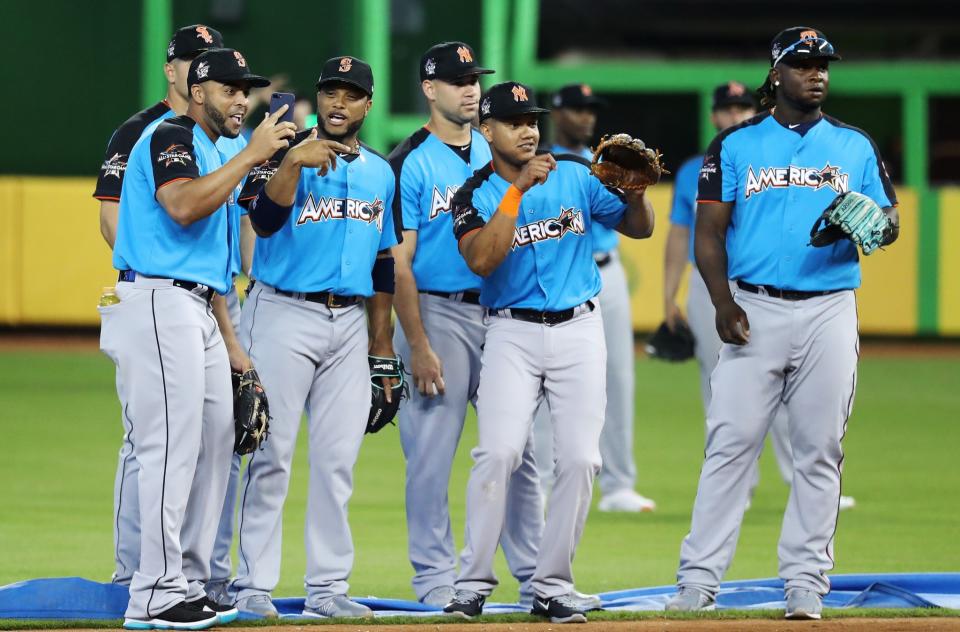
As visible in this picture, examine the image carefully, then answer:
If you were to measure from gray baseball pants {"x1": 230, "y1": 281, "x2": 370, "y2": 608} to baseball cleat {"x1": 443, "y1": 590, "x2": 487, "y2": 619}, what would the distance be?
45cm

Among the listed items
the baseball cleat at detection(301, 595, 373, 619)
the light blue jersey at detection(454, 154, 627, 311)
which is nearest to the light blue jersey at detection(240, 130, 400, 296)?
the light blue jersey at detection(454, 154, 627, 311)

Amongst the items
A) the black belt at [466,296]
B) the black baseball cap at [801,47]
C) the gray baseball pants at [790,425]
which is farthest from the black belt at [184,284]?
the black baseball cap at [801,47]

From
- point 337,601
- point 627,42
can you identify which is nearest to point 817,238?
point 337,601

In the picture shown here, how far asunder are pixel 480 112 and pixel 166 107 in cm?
154

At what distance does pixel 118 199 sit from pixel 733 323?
8.14 ft

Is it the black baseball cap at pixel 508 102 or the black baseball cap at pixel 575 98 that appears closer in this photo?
the black baseball cap at pixel 508 102

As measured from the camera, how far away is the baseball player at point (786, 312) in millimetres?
5867

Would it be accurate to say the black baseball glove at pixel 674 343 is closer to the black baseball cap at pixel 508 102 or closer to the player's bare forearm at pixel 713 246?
the player's bare forearm at pixel 713 246

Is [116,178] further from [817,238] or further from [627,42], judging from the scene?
[627,42]

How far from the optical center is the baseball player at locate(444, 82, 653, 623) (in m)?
5.70

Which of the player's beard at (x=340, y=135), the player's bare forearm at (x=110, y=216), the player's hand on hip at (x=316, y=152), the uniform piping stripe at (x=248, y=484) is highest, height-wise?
the player's beard at (x=340, y=135)

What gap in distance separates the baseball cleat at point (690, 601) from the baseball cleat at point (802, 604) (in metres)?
0.31

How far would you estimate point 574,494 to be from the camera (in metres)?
5.71

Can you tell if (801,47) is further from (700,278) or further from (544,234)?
(700,278)
